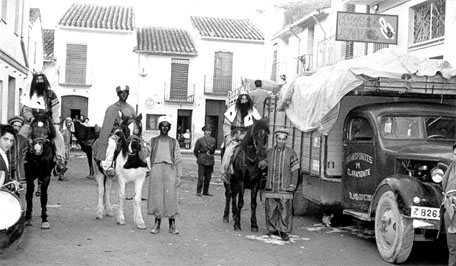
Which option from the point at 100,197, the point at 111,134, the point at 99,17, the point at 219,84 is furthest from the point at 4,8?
the point at 219,84

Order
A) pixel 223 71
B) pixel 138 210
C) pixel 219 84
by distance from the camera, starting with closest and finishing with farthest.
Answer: pixel 138 210 → pixel 219 84 → pixel 223 71

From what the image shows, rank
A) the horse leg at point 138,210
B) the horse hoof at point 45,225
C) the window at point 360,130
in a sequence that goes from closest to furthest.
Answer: the horse hoof at point 45,225
the window at point 360,130
the horse leg at point 138,210

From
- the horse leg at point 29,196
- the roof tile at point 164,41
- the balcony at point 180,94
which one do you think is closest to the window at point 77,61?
the roof tile at point 164,41

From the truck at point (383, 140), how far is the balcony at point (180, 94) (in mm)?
28698

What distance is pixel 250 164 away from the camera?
1005 cm

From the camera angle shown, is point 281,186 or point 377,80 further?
point 281,186

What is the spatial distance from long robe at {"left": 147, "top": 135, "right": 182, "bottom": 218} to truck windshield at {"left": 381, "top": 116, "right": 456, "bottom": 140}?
3.19 metres

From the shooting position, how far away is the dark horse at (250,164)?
31.7 feet

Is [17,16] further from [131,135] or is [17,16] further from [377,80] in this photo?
[377,80]

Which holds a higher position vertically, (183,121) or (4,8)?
(4,8)

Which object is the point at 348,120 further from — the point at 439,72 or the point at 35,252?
the point at 35,252

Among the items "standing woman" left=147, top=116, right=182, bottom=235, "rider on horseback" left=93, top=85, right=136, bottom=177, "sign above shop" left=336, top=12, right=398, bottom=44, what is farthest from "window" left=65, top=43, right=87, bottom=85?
"standing woman" left=147, top=116, right=182, bottom=235

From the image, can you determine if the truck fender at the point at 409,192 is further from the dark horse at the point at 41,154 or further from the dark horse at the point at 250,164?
the dark horse at the point at 41,154

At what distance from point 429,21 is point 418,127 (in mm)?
8100
